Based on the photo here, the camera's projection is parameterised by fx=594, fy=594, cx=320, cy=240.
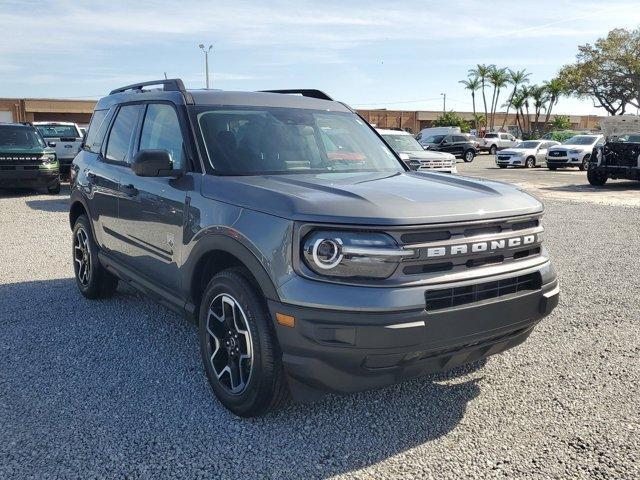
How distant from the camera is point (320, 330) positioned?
2.76 meters

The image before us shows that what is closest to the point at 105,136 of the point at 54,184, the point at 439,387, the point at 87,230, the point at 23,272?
the point at 87,230

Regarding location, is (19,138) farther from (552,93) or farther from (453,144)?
(552,93)

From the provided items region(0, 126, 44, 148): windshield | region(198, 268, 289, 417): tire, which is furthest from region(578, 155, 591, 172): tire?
region(198, 268, 289, 417): tire

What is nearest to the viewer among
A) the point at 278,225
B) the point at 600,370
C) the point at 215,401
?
the point at 278,225

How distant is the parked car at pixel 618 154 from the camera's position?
1680cm

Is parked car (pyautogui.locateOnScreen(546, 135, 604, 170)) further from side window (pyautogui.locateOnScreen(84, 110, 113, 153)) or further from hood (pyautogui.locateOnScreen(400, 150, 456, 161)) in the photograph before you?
side window (pyautogui.locateOnScreen(84, 110, 113, 153))

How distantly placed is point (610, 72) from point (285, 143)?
2347 inches

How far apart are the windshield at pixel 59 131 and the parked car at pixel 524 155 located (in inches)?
787

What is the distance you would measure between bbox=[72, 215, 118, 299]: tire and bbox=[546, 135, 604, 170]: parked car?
25.4 meters

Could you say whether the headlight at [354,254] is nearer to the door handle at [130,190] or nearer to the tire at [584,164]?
the door handle at [130,190]

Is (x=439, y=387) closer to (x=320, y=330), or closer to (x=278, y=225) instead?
(x=320, y=330)

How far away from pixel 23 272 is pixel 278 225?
5040 millimetres

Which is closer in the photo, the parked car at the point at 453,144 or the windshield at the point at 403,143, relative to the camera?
the windshield at the point at 403,143

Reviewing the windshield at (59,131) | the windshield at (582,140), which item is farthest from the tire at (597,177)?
the windshield at (59,131)
